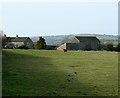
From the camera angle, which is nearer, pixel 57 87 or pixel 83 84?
pixel 57 87

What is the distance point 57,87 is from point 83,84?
1326 mm

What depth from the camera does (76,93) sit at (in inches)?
326

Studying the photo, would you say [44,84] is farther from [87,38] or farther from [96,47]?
[87,38]

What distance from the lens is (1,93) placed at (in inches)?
309

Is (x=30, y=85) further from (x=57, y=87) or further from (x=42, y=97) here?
(x=42, y=97)

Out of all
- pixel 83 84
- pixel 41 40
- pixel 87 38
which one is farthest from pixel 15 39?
pixel 83 84

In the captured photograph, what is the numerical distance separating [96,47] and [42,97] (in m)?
71.4

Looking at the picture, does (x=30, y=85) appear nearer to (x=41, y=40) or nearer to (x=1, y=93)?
(x=1, y=93)

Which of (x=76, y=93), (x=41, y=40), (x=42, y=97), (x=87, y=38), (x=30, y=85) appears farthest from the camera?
(x=87, y=38)

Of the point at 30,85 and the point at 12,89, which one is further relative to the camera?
the point at 30,85

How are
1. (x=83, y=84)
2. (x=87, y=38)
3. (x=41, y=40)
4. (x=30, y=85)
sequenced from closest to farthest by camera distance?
(x=30, y=85) → (x=83, y=84) → (x=41, y=40) → (x=87, y=38)

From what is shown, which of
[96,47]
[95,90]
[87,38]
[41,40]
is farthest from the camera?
[87,38]

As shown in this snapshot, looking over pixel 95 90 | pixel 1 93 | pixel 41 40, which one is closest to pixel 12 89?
pixel 1 93

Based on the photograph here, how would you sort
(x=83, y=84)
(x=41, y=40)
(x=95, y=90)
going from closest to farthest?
(x=95, y=90) → (x=83, y=84) → (x=41, y=40)
